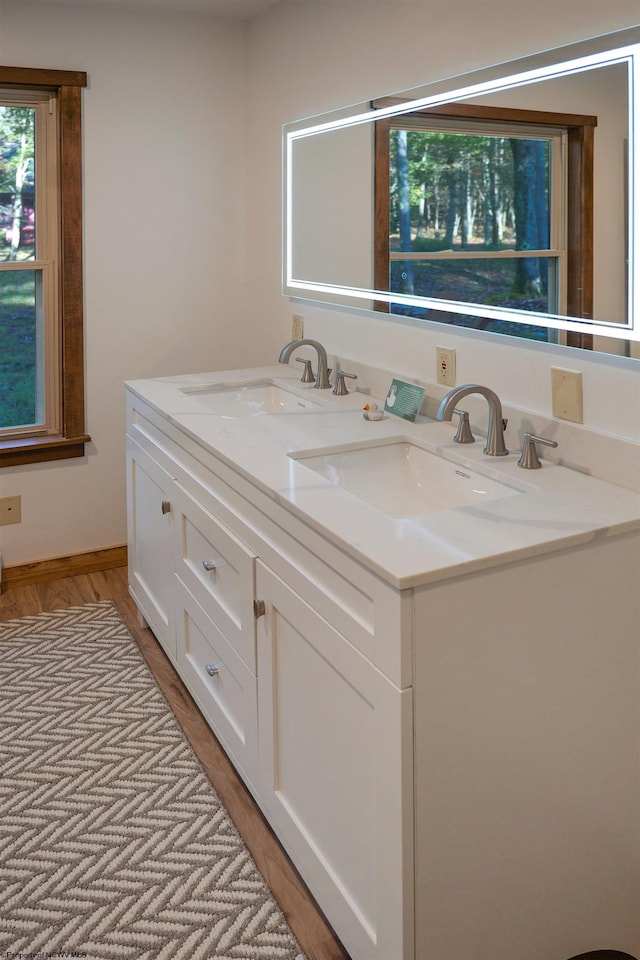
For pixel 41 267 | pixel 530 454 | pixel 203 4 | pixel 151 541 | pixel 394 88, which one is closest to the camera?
pixel 530 454

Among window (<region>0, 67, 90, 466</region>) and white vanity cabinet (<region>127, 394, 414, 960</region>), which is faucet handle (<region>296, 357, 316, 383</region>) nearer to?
white vanity cabinet (<region>127, 394, 414, 960</region>)

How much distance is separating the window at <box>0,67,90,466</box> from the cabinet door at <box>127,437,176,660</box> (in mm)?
567

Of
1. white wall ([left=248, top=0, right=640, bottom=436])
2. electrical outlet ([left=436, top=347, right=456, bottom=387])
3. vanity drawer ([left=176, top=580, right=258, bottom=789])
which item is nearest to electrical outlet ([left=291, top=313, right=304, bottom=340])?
white wall ([left=248, top=0, right=640, bottom=436])

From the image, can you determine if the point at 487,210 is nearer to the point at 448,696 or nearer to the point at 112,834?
the point at 448,696

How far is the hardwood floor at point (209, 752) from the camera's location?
1.71m

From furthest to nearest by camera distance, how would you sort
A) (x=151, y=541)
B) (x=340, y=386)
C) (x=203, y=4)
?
(x=203, y=4) → (x=151, y=541) → (x=340, y=386)

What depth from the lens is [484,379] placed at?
6.69ft

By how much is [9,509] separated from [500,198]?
85.2 inches

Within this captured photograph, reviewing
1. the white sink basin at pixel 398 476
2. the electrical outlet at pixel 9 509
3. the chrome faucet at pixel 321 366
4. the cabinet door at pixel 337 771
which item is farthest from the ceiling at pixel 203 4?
the cabinet door at pixel 337 771

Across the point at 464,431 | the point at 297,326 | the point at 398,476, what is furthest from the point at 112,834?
the point at 297,326

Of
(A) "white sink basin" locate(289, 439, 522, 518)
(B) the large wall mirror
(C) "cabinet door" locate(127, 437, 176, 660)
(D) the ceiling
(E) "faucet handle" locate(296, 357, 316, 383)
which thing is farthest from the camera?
(D) the ceiling

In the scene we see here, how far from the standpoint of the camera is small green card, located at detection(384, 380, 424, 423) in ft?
Answer: 7.07

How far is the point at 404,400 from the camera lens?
2.20 meters

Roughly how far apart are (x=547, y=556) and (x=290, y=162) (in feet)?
6.52
